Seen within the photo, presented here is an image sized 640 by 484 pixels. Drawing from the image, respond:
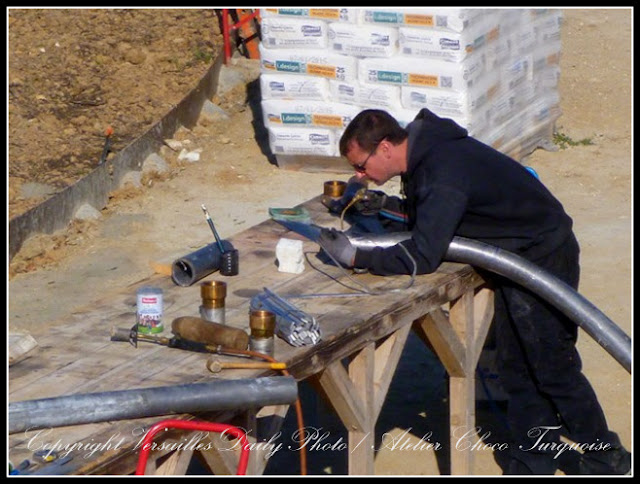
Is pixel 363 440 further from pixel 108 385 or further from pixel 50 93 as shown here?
pixel 50 93

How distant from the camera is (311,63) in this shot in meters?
10.7

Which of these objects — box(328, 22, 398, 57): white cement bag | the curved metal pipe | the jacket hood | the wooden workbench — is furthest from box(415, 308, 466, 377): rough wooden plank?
box(328, 22, 398, 57): white cement bag

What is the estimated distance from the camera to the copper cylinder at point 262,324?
4582 mm

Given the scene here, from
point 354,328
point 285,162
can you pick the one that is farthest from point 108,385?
point 285,162

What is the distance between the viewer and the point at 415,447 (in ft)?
23.1

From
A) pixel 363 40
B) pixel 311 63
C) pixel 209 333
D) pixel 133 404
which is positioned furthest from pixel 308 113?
pixel 133 404

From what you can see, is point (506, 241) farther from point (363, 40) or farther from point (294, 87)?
point (294, 87)

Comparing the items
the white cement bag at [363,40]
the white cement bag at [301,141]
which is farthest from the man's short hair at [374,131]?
the white cement bag at [301,141]

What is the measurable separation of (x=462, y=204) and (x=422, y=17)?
200 inches

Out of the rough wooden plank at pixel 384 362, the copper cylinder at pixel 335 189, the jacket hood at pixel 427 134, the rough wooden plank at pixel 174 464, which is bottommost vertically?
the rough wooden plank at pixel 384 362

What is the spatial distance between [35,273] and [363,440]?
479 centimetres

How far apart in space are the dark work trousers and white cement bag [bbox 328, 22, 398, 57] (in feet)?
15.9

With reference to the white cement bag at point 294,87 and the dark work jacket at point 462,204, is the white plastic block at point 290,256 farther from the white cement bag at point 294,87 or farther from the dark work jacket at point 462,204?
the white cement bag at point 294,87

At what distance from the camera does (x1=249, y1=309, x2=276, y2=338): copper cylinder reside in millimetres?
4582
